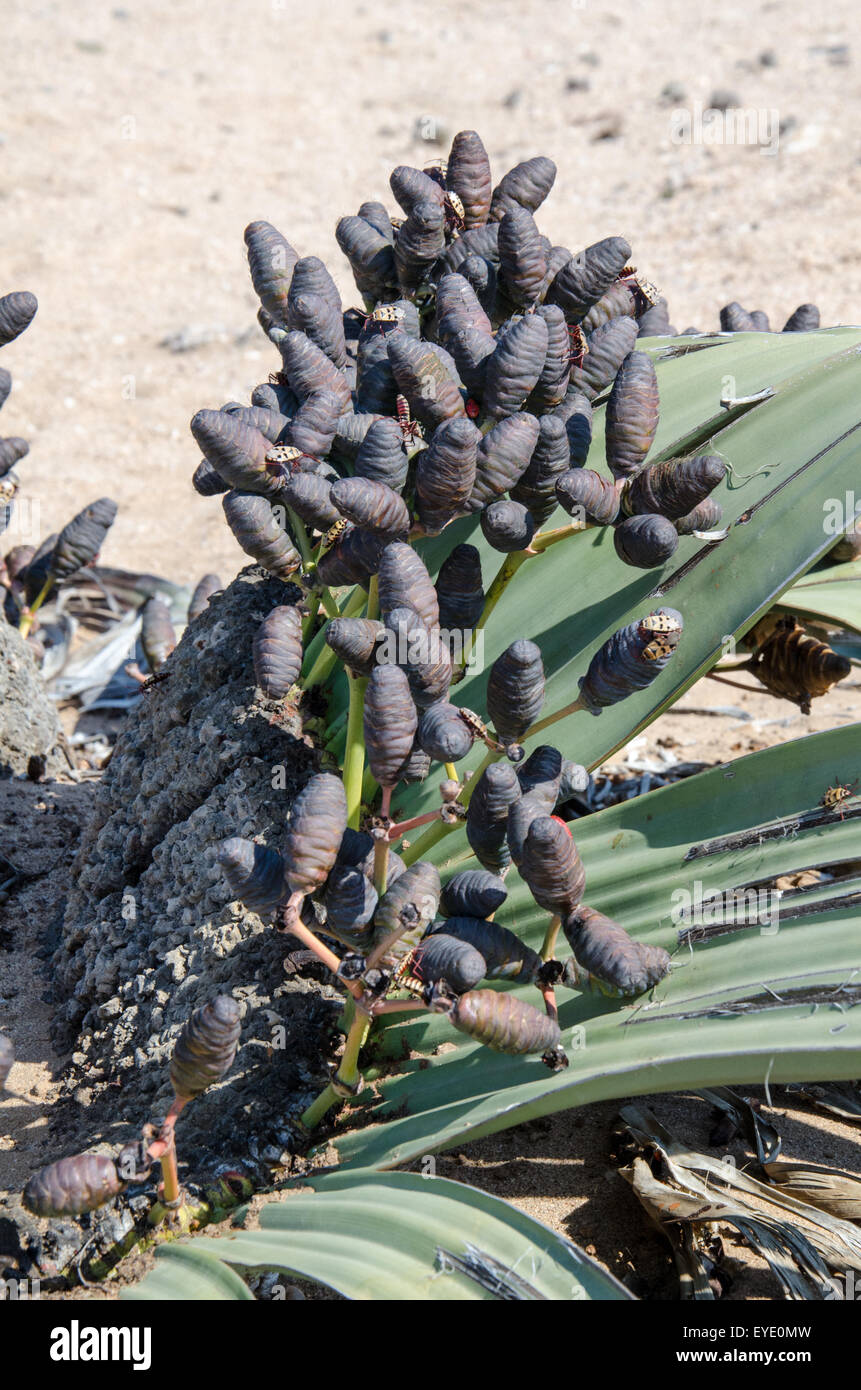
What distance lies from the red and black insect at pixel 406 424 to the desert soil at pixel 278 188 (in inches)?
32.3

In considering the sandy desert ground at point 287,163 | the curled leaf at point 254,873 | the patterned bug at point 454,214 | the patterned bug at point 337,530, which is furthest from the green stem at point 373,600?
the sandy desert ground at point 287,163

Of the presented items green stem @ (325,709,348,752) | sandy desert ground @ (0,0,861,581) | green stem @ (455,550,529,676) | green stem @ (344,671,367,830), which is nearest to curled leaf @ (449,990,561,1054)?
green stem @ (344,671,367,830)

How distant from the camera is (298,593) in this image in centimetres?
179

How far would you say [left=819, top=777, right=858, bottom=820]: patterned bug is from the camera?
1389mm

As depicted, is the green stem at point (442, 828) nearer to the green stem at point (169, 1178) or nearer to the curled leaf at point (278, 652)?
the curled leaf at point (278, 652)

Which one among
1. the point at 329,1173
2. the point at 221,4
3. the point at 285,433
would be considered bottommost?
the point at 329,1173

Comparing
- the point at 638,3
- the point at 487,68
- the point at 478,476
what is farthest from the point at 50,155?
the point at 478,476

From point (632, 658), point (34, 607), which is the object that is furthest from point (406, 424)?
point (34, 607)

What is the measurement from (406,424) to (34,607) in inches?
52.1

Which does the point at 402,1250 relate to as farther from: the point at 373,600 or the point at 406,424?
the point at 406,424

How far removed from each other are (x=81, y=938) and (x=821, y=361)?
1324 mm

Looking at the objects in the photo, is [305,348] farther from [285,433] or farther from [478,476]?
[478,476]

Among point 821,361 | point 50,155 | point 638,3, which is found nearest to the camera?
point 821,361

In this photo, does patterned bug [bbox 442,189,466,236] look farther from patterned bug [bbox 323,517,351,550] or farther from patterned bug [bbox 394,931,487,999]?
patterned bug [bbox 394,931,487,999]
